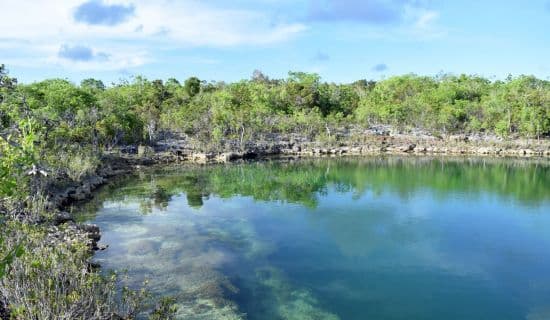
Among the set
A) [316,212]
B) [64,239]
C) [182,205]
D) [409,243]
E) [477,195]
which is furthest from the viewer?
[477,195]

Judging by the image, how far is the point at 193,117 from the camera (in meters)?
49.4

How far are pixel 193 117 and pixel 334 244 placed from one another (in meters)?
33.5

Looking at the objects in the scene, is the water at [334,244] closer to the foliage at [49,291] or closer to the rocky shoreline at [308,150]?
the foliage at [49,291]

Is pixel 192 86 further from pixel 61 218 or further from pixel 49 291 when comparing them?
pixel 49 291

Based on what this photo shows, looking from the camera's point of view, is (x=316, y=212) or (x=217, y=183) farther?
(x=217, y=183)

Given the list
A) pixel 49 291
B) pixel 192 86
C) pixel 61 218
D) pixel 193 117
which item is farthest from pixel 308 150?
pixel 49 291

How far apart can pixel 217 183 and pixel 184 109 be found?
20.9 metres

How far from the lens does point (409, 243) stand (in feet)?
62.8

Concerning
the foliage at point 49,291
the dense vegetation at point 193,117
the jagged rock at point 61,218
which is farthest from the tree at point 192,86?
the foliage at point 49,291

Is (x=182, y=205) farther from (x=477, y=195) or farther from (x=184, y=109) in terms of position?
(x=184, y=109)

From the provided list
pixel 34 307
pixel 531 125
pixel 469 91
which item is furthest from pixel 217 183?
pixel 469 91

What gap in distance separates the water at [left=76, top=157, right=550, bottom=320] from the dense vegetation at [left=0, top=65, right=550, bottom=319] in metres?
2.76

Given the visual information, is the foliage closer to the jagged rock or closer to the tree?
the jagged rock

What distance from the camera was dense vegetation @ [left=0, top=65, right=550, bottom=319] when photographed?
8.99 m
